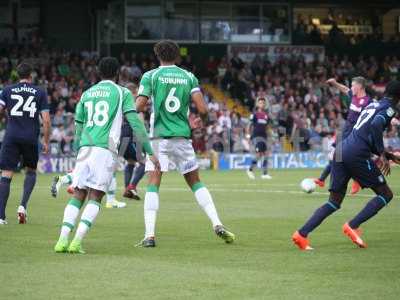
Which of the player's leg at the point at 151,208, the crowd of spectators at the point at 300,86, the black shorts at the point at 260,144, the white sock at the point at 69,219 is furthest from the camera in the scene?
the crowd of spectators at the point at 300,86

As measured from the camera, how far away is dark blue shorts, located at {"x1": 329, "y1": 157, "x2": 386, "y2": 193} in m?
12.0

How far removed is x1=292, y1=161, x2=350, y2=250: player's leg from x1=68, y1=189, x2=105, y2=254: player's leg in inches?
93.6

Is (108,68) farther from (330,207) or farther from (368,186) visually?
(368,186)

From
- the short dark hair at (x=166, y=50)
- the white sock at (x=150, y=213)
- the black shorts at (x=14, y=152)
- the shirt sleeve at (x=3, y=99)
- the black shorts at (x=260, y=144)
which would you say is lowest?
the black shorts at (x=260, y=144)

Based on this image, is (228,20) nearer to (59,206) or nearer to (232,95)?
(232,95)

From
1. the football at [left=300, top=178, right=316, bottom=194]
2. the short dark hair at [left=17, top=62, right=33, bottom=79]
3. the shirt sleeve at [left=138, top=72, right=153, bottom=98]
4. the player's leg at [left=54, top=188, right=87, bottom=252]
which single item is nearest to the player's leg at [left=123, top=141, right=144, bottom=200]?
the football at [left=300, top=178, right=316, bottom=194]

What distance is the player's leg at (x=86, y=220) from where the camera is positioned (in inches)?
452

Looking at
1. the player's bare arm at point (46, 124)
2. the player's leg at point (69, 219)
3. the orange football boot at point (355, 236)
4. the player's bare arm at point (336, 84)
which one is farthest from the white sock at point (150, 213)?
the player's bare arm at point (336, 84)

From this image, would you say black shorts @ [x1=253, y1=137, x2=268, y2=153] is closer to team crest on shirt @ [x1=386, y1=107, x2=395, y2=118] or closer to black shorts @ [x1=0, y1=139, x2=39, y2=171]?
black shorts @ [x1=0, y1=139, x2=39, y2=171]

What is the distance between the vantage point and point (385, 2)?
4959 cm

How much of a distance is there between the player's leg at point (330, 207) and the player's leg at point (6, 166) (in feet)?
16.5

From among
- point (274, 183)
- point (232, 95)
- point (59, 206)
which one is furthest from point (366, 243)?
point (232, 95)

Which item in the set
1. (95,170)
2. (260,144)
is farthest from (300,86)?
(95,170)

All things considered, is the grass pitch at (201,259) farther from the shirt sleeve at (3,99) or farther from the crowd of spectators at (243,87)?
→ the crowd of spectators at (243,87)
